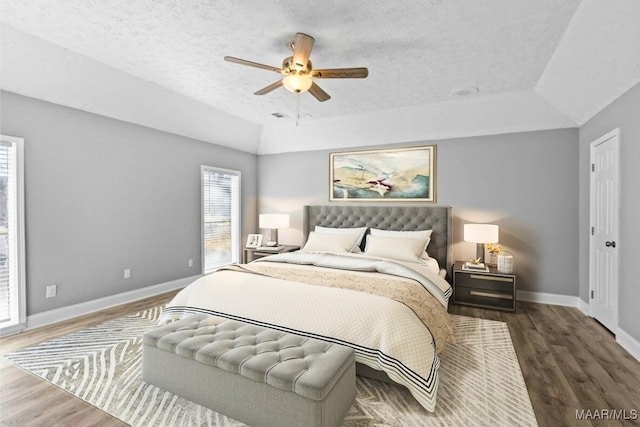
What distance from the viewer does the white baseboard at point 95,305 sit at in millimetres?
3214

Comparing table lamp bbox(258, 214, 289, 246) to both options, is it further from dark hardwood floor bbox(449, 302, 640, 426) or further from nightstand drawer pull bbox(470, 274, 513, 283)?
dark hardwood floor bbox(449, 302, 640, 426)

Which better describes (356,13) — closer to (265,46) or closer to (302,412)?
(265,46)

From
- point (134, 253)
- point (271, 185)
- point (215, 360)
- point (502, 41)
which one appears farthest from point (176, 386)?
point (271, 185)

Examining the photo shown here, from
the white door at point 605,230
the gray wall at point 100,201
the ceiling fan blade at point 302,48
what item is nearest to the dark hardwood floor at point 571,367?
the white door at point 605,230

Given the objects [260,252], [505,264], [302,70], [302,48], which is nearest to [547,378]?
[505,264]

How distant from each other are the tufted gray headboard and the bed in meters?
0.30

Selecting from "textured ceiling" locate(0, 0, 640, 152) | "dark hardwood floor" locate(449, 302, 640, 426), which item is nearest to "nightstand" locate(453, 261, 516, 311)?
"dark hardwood floor" locate(449, 302, 640, 426)

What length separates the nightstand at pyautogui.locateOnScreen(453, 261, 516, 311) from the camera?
3781mm

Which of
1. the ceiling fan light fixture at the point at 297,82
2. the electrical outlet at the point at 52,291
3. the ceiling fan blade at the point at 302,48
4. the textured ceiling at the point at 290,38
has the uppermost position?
the textured ceiling at the point at 290,38

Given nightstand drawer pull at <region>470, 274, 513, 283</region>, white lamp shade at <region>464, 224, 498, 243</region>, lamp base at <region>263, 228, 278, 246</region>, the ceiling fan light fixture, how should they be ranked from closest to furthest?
the ceiling fan light fixture
nightstand drawer pull at <region>470, 274, 513, 283</region>
white lamp shade at <region>464, 224, 498, 243</region>
lamp base at <region>263, 228, 278, 246</region>

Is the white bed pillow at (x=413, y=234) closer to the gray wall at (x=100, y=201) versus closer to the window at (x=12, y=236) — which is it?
the gray wall at (x=100, y=201)

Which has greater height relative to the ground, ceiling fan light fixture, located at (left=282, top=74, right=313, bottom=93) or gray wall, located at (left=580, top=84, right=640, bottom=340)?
ceiling fan light fixture, located at (left=282, top=74, right=313, bottom=93)

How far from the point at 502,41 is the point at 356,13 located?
1.35m

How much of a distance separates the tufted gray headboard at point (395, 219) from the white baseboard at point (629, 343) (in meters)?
1.83
